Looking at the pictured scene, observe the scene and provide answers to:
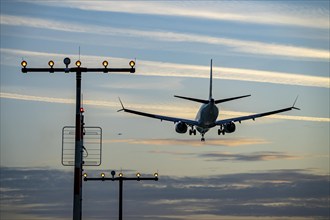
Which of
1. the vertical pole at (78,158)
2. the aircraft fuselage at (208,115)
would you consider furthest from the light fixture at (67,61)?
the aircraft fuselage at (208,115)

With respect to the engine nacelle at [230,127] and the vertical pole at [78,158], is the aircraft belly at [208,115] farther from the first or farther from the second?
the vertical pole at [78,158]

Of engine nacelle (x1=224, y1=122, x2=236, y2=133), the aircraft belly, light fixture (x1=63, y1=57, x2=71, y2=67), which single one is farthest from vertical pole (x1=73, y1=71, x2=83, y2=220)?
engine nacelle (x1=224, y1=122, x2=236, y2=133)

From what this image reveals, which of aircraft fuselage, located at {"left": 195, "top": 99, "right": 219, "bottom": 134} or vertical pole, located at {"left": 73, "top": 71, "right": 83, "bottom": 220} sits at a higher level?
aircraft fuselage, located at {"left": 195, "top": 99, "right": 219, "bottom": 134}

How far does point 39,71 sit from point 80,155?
573cm

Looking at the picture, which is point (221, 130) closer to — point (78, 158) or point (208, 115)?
point (208, 115)

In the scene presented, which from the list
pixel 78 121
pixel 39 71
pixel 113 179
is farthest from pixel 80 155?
pixel 113 179

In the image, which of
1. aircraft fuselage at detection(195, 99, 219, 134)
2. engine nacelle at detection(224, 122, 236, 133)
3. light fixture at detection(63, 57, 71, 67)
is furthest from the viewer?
aircraft fuselage at detection(195, 99, 219, 134)

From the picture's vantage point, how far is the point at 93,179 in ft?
331

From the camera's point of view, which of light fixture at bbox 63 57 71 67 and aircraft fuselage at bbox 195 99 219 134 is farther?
aircraft fuselage at bbox 195 99 219 134

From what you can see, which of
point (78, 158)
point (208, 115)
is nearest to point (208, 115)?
point (208, 115)

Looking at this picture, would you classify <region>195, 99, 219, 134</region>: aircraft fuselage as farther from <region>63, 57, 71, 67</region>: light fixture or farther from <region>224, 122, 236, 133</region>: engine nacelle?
<region>63, 57, 71, 67</region>: light fixture

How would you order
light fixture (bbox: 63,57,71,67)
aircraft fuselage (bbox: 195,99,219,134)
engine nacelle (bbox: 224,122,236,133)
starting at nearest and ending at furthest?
light fixture (bbox: 63,57,71,67)
engine nacelle (bbox: 224,122,236,133)
aircraft fuselage (bbox: 195,99,219,134)

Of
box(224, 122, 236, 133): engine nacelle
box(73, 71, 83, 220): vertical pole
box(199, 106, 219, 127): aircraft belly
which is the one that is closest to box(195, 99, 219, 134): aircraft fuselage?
box(199, 106, 219, 127): aircraft belly

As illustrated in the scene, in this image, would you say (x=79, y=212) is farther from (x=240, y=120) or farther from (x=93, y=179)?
(x=240, y=120)
